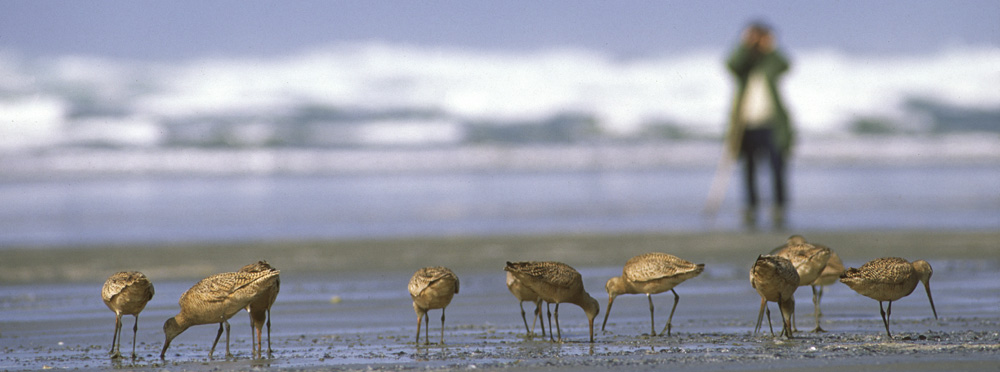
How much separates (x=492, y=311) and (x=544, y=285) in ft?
4.74

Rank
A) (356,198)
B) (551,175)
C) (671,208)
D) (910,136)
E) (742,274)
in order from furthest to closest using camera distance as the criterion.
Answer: (910,136), (551,175), (356,198), (671,208), (742,274)

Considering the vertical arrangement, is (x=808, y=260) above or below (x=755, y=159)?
below

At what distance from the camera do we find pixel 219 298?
5027mm

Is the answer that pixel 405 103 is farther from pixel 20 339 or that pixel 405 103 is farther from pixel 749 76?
pixel 20 339

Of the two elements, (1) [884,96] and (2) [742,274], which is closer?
(2) [742,274]

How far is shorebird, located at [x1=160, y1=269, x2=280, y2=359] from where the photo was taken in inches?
195

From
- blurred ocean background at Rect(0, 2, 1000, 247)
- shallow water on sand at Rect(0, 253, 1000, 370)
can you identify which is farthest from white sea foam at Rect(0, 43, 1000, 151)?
shallow water on sand at Rect(0, 253, 1000, 370)

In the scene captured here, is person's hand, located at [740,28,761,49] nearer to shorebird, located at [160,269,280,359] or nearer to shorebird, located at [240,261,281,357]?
shorebird, located at [240,261,281,357]

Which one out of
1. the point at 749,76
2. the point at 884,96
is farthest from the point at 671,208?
the point at 884,96

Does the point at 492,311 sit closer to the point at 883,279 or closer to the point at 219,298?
the point at 219,298

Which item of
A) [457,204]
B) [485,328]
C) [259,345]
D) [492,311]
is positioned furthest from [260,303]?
[457,204]

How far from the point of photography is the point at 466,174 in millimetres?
24141

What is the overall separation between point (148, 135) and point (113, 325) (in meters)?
25.3

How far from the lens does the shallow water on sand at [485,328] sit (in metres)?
4.95
